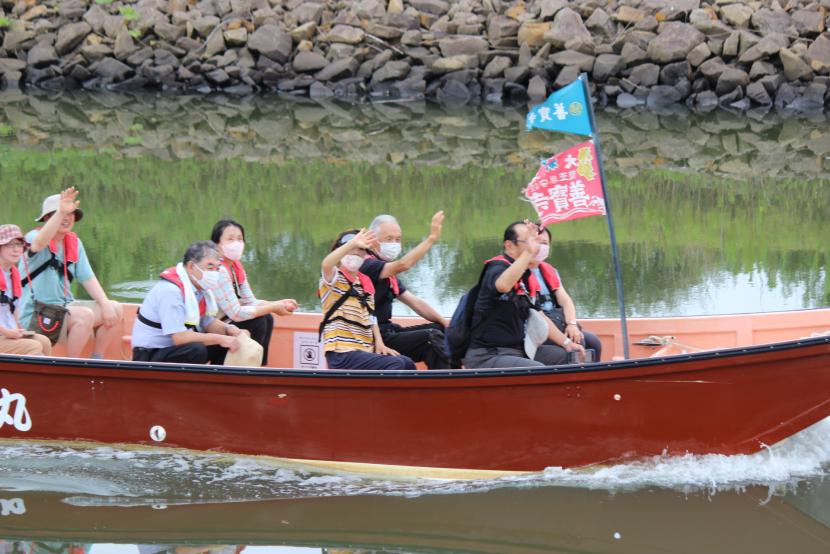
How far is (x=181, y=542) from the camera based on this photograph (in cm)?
782

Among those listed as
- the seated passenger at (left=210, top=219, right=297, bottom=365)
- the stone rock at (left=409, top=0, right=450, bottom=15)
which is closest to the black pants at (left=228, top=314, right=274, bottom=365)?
the seated passenger at (left=210, top=219, right=297, bottom=365)

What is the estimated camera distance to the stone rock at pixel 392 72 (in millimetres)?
26047

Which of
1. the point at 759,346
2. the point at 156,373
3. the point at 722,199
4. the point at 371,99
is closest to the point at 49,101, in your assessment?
the point at 371,99

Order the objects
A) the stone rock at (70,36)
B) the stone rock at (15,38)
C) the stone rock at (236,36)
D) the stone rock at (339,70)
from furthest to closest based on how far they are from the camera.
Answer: the stone rock at (15,38) → the stone rock at (70,36) → the stone rock at (236,36) → the stone rock at (339,70)

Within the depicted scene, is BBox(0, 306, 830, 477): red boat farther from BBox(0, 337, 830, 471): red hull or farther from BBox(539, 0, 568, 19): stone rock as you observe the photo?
BBox(539, 0, 568, 19): stone rock

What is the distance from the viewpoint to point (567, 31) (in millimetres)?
25672

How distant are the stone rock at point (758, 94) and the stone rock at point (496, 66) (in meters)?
4.46

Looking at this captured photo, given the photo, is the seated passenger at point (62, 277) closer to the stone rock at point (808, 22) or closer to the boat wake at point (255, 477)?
the boat wake at point (255, 477)

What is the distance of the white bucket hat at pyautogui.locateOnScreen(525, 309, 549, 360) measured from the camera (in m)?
8.49

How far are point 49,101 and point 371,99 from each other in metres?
6.03

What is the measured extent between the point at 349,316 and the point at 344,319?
4cm

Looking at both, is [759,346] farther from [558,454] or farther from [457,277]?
[457,277]

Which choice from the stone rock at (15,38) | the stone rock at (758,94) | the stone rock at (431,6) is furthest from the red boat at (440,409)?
the stone rock at (15,38)

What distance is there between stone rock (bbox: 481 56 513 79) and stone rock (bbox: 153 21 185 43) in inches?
248
